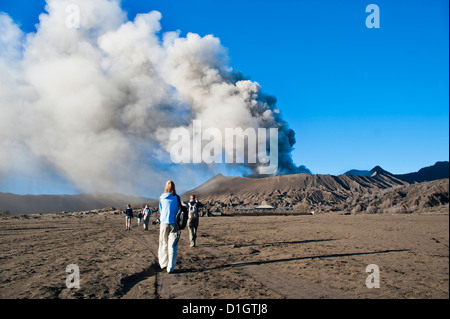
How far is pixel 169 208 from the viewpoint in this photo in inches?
240

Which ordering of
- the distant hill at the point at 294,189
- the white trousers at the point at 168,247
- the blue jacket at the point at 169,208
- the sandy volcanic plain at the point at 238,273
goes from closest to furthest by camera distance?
1. the sandy volcanic plain at the point at 238,273
2. the white trousers at the point at 168,247
3. the blue jacket at the point at 169,208
4. the distant hill at the point at 294,189

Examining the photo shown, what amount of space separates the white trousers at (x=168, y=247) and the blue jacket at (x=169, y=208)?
0.11 metres

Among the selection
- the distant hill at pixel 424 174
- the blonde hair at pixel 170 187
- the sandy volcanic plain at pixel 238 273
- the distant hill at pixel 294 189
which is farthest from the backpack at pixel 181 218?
the distant hill at pixel 424 174

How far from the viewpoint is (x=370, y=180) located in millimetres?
99812

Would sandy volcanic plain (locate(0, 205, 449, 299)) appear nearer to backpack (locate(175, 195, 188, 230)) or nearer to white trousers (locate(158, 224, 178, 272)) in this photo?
white trousers (locate(158, 224, 178, 272))

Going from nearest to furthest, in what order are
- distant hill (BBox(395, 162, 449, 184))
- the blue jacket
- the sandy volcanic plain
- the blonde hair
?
the sandy volcanic plain < the blue jacket < the blonde hair < distant hill (BBox(395, 162, 449, 184))

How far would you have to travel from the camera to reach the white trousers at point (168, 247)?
5.89 m

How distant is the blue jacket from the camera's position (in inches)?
239

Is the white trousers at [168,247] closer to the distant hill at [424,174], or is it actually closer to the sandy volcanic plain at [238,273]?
the sandy volcanic plain at [238,273]

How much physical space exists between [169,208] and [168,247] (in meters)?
0.75

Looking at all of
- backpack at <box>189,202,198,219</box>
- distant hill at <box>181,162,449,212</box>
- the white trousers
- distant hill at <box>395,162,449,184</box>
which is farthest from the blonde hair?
distant hill at <box>395,162,449,184</box>

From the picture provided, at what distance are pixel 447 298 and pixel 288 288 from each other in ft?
6.66

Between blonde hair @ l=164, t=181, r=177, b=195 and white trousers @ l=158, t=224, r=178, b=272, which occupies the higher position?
blonde hair @ l=164, t=181, r=177, b=195

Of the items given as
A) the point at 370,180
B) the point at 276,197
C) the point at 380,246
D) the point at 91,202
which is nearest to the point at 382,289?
the point at 380,246
